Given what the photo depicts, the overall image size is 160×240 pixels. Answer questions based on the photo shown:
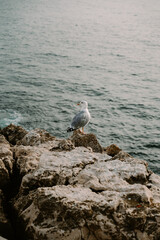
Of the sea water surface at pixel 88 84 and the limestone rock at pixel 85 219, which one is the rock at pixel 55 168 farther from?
the sea water surface at pixel 88 84

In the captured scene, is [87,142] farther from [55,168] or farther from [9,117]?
[9,117]

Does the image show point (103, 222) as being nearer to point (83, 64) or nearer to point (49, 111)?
point (49, 111)

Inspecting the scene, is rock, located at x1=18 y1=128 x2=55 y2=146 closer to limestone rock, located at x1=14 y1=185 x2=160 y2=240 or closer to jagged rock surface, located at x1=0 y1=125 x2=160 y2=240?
jagged rock surface, located at x1=0 y1=125 x2=160 y2=240

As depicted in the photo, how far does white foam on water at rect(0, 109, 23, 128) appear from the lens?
629 inches

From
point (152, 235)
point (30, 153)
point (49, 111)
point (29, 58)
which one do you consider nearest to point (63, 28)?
point (29, 58)

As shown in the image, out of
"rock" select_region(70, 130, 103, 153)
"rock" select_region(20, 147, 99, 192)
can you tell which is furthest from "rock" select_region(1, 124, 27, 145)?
"rock" select_region(20, 147, 99, 192)

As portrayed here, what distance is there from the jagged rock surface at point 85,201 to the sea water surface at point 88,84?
7136 millimetres

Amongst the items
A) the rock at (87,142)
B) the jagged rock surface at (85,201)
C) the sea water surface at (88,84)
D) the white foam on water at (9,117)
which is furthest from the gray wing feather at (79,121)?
the jagged rock surface at (85,201)

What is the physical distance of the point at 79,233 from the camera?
14.8 feet

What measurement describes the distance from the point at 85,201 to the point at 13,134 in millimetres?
7333

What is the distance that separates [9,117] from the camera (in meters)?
16.8

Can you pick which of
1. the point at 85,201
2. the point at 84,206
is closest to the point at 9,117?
the point at 85,201

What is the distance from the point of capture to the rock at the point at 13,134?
11.2 m

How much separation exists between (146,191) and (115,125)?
11858mm
